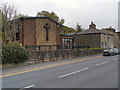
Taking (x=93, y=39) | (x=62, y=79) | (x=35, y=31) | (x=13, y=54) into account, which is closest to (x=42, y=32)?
(x=35, y=31)

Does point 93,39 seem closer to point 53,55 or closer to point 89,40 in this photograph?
point 89,40

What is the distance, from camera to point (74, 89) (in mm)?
6375

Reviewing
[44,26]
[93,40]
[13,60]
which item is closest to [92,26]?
[93,40]

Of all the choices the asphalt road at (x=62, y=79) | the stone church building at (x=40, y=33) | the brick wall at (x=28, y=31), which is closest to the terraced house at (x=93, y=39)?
the stone church building at (x=40, y=33)

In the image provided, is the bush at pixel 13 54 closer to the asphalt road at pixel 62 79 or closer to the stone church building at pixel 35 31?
the asphalt road at pixel 62 79

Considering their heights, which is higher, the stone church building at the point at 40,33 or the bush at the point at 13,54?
the stone church building at the point at 40,33

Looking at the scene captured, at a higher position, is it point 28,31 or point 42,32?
point 28,31

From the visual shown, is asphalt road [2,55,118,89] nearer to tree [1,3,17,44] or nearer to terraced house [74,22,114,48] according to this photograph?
tree [1,3,17,44]

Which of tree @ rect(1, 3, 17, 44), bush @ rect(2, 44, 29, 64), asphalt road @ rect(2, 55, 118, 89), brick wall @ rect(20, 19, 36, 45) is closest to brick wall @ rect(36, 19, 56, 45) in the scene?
brick wall @ rect(20, 19, 36, 45)

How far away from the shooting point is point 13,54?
13328 millimetres

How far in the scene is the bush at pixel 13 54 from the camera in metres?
12.8

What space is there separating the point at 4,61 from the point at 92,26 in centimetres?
3954

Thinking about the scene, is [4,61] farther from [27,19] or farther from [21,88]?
[27,19]

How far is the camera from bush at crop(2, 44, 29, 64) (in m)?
12.8
